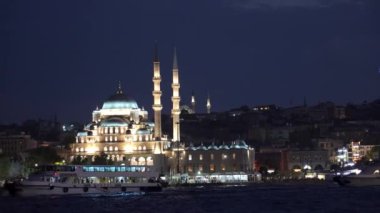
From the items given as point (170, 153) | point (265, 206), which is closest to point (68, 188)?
point (265, 206)

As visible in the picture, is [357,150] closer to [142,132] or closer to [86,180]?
[142,132]

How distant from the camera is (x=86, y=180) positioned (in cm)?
6062

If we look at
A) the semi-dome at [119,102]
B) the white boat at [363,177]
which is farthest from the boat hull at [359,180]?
the semi-dome at [119,102]

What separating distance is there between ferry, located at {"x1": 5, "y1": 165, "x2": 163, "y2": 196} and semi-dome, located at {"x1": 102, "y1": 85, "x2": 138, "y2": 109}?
32464 mm

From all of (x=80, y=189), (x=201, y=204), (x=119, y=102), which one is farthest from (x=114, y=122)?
(x=201, y=204)

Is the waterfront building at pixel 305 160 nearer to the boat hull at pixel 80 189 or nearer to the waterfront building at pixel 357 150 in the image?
the waterfront building at pixel 357 150

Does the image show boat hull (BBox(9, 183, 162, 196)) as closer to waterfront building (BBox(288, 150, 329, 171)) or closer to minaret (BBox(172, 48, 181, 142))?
minaret (BBox(172, 48, 181, 142))

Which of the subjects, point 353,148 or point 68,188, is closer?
point 68,188

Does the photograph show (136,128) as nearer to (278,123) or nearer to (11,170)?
(11,170)

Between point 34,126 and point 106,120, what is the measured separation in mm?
45968

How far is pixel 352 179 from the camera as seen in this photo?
226ft

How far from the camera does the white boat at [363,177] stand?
222ft

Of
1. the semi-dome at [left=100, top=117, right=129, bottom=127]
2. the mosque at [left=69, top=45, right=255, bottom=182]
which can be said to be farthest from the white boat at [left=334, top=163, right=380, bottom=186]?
the semi-dome at [left=100, top=117, right=129, bottom=127]

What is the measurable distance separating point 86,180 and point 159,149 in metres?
34.5
